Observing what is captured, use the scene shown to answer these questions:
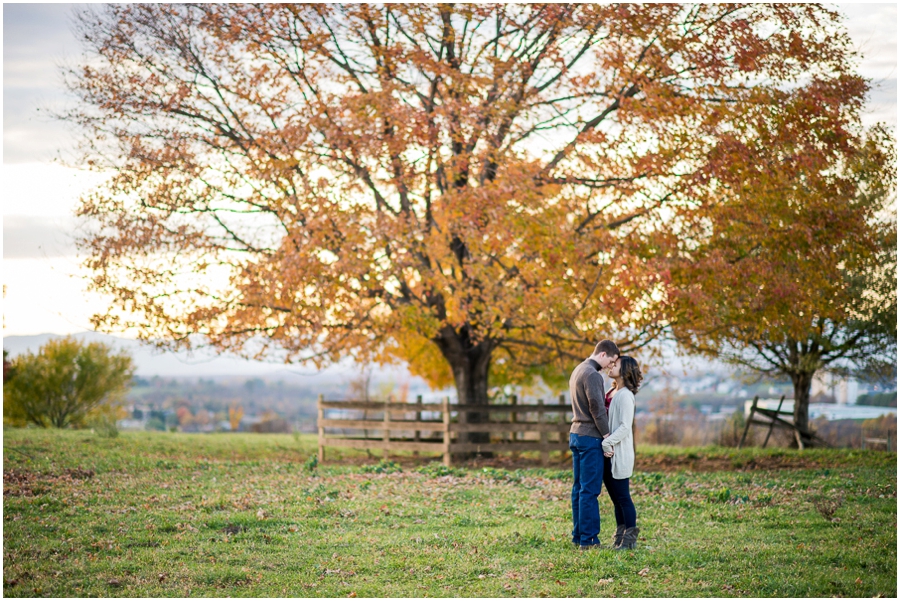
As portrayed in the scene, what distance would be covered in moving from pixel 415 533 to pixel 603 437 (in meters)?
2.30

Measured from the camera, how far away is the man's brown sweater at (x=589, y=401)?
270 inches

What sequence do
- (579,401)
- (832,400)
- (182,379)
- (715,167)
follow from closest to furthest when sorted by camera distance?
(579,401) < (715,167) < (832,400) < (182,379)

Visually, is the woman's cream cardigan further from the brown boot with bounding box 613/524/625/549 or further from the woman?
the brown boot with bounding box 613/524/625/549

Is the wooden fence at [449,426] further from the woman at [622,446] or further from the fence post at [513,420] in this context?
the woman at [622,446]


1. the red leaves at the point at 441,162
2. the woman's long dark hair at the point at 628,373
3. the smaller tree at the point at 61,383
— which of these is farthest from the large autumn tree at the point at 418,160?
the smaller tree at the point at 61,383

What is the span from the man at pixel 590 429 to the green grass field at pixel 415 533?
1.29ft

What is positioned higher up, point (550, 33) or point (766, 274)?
point (550, 33)

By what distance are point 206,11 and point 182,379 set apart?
3777 inches

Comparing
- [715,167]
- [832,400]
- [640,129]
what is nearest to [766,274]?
[715,167]

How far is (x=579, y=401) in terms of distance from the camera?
6984mm

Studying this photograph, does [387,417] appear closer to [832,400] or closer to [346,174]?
[346,174]

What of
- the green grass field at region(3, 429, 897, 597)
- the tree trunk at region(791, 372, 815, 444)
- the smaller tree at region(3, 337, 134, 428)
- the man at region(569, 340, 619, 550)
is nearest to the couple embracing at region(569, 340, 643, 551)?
the man at region(569, 340, 619, 550)

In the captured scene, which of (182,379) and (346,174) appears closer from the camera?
(346,174)

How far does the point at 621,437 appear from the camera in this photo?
6848mm
